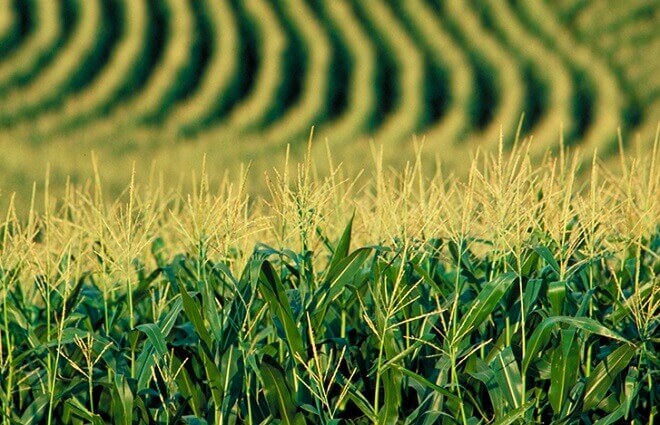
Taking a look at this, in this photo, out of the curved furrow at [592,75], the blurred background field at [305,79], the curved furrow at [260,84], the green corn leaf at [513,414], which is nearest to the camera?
the green corn leaf at [513,414]

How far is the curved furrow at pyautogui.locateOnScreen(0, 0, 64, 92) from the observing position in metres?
13.0

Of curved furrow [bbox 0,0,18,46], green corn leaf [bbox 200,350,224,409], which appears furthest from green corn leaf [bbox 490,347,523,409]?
curved furrow [bbox 0,0,18,46]

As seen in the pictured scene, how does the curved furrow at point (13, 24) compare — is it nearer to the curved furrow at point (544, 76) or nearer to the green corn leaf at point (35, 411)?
the curved furrow at point (544, 76)

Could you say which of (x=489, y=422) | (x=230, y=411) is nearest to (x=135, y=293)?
(x=230, y=411)

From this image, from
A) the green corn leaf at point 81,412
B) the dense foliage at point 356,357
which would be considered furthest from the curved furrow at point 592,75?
the green corn leaf at point 81,412

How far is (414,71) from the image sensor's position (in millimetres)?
14414

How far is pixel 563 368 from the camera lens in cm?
234

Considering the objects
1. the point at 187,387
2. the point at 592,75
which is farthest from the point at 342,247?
the point at 592,75

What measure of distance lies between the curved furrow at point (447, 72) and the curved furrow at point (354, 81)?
2.83 ft

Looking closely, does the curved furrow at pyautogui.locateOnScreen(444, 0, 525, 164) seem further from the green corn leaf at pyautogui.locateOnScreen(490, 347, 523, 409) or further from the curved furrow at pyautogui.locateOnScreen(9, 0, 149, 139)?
the green corn leaf at pyautogui.locateOnScreen(490, 347, 523, 409)

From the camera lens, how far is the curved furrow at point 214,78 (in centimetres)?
1272

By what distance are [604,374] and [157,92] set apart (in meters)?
11.4

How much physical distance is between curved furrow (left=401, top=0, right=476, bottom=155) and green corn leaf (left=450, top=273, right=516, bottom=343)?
9.75 meters

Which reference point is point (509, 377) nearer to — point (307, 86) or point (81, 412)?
point (81, 412)
